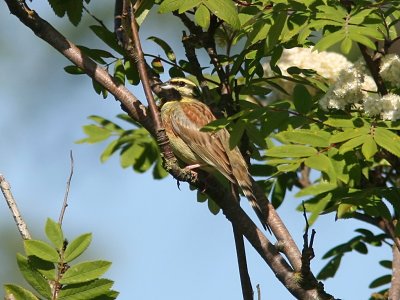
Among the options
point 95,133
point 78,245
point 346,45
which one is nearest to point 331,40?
point 346,45

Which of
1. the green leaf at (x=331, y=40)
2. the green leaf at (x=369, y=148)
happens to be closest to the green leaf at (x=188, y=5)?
the green leaf at (x=331, y=40)

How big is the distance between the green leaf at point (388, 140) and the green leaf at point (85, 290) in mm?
1446

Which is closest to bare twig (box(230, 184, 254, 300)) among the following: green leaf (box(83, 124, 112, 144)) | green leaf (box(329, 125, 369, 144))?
green leaf (box(329, 125, 369, 144))

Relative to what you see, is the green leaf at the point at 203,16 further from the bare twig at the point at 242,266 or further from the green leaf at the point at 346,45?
the bare twig at the point at 242,266

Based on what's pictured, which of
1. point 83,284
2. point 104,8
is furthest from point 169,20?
point 83,284

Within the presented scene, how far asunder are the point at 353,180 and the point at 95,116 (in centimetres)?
Answer: 317

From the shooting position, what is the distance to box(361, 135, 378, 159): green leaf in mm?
4125

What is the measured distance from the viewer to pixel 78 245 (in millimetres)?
3441

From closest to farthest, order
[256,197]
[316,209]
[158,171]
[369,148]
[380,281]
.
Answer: [369,148], [256,197], [316,209], [380,281], [158,171]

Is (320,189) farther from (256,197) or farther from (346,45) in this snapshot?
(346,45)

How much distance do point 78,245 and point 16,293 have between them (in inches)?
11.6

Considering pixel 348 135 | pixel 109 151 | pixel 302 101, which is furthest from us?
pixel 109 151

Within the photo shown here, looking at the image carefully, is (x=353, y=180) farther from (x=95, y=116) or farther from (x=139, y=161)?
(x=95, y=116)

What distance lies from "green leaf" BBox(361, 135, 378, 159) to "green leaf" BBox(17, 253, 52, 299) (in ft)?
5.10
